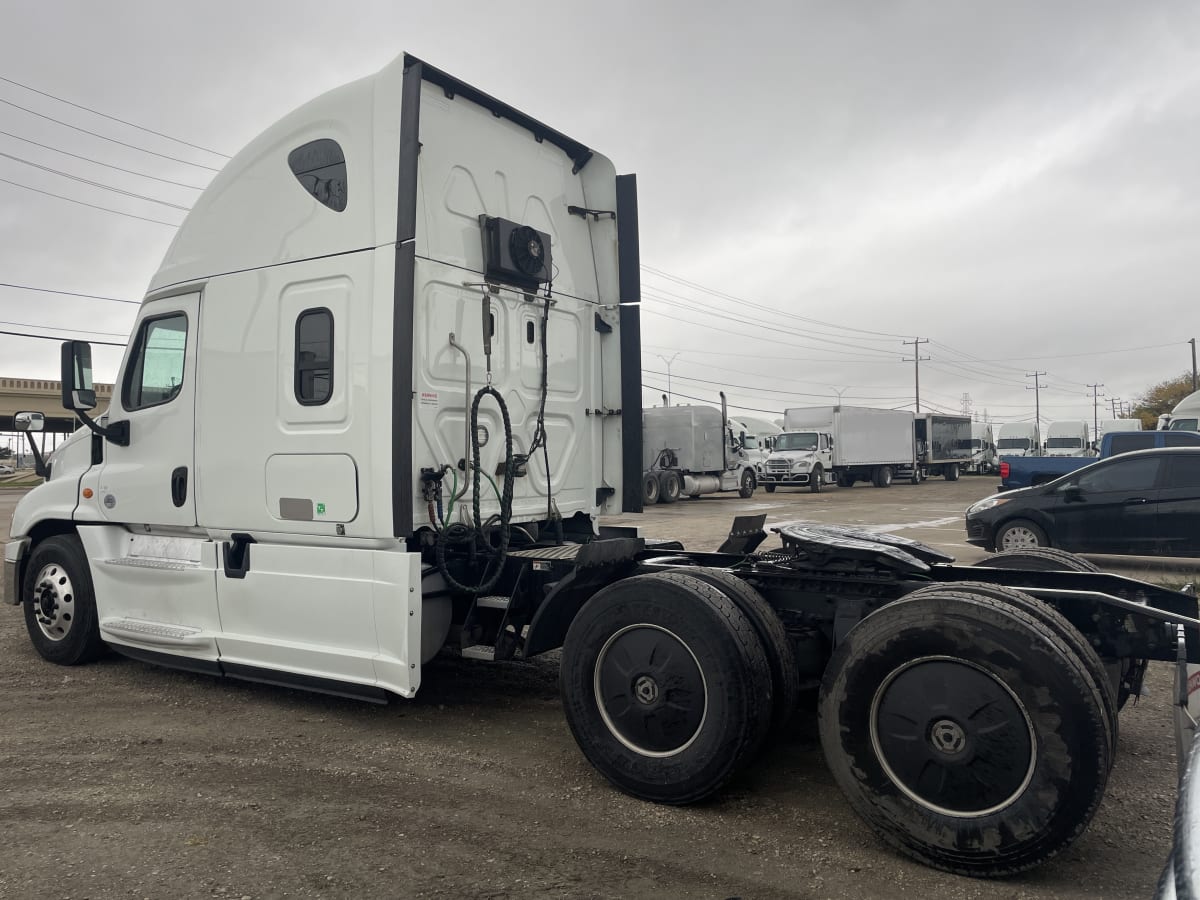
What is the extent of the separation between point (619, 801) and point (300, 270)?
337 centimetres

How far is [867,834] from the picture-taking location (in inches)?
142

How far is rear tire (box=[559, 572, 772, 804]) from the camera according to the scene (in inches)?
147

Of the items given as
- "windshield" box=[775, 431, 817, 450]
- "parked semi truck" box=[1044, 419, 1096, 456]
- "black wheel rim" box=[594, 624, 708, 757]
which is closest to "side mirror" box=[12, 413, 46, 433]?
"black wheel rim" box=[594, 624, 708, 757]

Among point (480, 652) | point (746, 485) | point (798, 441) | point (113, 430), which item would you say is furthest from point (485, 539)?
point (798, 441)

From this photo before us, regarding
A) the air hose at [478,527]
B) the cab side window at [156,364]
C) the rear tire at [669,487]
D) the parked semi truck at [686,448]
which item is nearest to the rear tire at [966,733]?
the air hose at [478,527]

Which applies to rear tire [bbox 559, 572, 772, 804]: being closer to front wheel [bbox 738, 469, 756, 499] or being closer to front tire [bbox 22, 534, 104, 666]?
front tire [bbox 22, 534, 104, 666]

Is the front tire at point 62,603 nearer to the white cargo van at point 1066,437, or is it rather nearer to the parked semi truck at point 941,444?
the parked semi truck at point 941,444

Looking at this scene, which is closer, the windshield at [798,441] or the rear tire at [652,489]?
the rear tire at [652,489]

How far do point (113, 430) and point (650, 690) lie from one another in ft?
14.1

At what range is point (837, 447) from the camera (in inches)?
1267

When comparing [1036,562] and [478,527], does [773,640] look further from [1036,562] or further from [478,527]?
[1036,562]

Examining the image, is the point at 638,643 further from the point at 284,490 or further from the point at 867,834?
the point at 284,490

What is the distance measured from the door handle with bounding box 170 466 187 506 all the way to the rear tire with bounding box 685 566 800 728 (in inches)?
133

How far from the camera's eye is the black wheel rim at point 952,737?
124 inches
